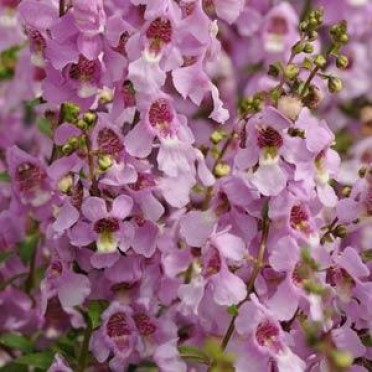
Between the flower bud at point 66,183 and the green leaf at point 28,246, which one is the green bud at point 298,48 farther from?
the green leaf at point 28,246

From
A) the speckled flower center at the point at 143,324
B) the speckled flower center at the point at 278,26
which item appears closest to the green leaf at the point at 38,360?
the speckled flower center at the point at 143,324

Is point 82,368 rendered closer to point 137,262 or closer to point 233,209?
point 137,262

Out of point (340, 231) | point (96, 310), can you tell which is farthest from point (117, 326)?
point (340, 231)

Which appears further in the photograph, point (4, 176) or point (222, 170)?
point (4, 176)

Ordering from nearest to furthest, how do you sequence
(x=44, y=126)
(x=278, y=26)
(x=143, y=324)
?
(x=143, y=324), (x=44, y=126), (x=278, y=26)

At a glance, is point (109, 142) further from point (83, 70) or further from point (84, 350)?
point (84, 350)
